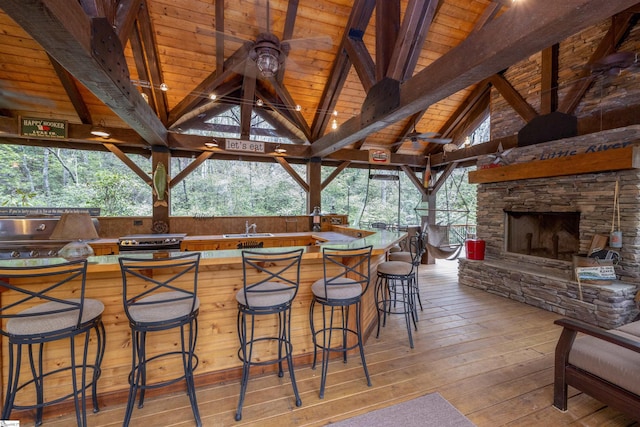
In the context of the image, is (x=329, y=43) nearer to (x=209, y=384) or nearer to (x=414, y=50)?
(x=414, y=50)

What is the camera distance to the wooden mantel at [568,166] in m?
3.29

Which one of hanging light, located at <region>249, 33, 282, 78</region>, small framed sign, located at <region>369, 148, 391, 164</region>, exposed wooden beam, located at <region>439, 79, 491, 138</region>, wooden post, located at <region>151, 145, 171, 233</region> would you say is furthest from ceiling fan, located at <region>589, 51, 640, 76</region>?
wooden post, located at <region>151, 145, 171, 233</region>

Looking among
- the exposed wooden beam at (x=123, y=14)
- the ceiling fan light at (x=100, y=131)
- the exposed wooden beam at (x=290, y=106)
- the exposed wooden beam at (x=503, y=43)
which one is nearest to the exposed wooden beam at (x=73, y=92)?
the ceiling fan light at (x=100, y=131)

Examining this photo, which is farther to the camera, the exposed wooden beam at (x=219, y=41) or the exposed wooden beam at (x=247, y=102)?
the exposed wooden beam at (x=247, y=102)

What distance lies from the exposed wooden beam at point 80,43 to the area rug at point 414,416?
318cm

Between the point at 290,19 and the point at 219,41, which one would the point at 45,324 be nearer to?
the point at 219,41

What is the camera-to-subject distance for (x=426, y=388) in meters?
2.20

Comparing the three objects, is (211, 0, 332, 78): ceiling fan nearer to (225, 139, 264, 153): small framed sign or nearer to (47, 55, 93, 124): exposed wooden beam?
(225, 139, 264, 153): small framed sign

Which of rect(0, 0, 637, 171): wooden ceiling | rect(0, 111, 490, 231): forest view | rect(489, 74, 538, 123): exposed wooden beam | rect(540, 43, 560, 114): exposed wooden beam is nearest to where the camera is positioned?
rect(0, 0, 637, 171): wooden ceiling

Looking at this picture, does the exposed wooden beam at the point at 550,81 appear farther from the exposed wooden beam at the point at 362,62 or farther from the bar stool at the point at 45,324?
the bar stool at the point at 45,324

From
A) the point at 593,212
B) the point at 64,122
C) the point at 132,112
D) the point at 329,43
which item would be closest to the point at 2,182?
the point at 64,122

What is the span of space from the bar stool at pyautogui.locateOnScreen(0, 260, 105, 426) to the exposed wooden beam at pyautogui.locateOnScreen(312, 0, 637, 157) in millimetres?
3097

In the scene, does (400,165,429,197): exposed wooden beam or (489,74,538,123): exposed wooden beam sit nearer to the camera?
(489,74,538,123): exposed wooden beam

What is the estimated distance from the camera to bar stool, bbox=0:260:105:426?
1.50 metres
